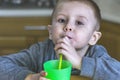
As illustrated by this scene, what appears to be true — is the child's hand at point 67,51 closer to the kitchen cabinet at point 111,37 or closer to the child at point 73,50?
the child at point 73,50

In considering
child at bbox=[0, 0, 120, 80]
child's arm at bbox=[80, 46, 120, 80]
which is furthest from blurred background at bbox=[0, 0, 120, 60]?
child's arm at bbox=[80, 46, 120, 80]

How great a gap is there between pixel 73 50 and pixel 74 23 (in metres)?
0.11

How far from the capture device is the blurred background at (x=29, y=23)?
261 cm

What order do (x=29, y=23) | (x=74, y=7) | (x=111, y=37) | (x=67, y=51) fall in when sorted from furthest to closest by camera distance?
(x=29, y=23) < (x=111, y=37) < (x=74, y=7) < (x=67, y=51)

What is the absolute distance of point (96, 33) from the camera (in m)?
1.19

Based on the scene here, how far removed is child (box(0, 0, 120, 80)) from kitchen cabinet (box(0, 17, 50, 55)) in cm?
149

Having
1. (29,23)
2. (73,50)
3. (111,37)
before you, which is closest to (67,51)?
(73,50)

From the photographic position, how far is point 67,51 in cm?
94

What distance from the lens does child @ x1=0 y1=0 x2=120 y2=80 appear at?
3.12 feet

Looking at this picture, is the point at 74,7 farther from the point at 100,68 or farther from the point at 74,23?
the point at 100,68

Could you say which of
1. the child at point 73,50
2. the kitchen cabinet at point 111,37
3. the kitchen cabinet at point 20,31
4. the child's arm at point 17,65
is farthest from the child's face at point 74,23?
the kitchen cabinet at point 20,31

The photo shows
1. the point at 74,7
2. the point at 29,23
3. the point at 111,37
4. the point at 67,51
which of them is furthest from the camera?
the point at 29,23

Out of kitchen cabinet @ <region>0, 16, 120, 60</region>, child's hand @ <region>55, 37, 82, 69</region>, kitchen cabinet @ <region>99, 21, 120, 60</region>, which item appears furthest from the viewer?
kitchen cabinet @ <region>0, 16, 120, 60</region>

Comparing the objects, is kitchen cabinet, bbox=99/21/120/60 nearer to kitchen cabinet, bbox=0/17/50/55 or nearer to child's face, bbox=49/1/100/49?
kitchen cabinet, bbox=0/17/50/55
